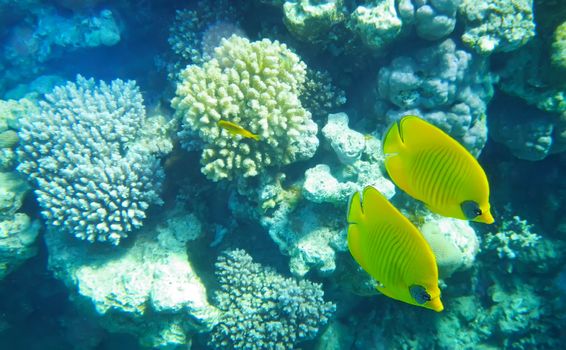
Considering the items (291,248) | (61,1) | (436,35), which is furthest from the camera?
(61,1)

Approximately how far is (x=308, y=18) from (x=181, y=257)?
10.4 feet

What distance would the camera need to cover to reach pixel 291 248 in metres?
3.98

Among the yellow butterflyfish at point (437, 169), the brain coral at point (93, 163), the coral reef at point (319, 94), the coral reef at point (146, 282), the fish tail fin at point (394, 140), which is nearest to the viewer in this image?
the yellow butterflyfish at point (437, 169)

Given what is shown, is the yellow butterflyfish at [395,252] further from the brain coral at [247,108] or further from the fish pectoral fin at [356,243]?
the brain coral at [247,108]

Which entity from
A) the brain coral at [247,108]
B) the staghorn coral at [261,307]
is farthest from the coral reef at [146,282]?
the brain coral at [247,108]

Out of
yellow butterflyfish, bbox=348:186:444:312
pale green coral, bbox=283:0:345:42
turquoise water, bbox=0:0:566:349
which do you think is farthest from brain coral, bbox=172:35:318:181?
yellow butterflyfish, bbox=348:186:444:312

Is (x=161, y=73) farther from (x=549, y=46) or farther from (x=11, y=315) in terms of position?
(x=549, y=46)

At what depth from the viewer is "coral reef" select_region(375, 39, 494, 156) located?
3.70 meters

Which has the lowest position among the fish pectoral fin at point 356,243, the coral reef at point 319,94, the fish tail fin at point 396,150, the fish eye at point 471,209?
the fish eye at point 471,209

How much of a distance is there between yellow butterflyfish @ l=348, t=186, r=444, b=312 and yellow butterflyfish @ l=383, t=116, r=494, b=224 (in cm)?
26

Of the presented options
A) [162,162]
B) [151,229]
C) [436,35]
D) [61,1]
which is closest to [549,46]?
[436,35]

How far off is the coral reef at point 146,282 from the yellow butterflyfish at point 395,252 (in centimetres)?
292

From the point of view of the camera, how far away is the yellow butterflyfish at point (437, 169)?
164 cm

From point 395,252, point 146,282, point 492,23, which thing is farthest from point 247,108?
point 492,23
